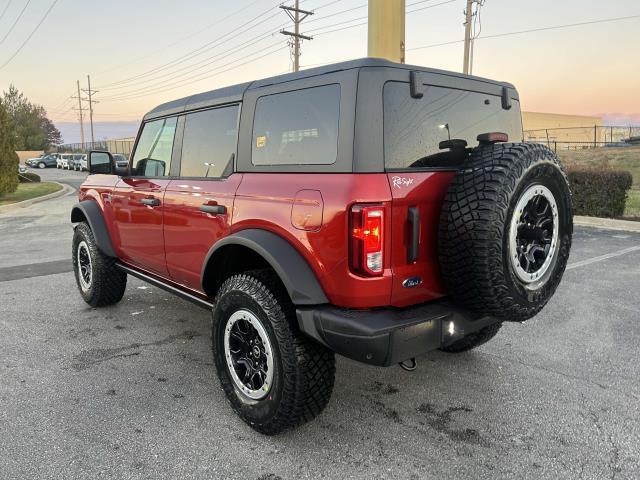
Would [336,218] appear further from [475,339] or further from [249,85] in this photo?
[475,339]

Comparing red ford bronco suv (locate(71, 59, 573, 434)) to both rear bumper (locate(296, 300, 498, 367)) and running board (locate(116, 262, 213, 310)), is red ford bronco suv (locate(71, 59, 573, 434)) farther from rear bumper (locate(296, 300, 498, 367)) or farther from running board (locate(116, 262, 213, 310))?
running board (locate(116, 262, 213, 310))

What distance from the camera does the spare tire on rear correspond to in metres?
2.27

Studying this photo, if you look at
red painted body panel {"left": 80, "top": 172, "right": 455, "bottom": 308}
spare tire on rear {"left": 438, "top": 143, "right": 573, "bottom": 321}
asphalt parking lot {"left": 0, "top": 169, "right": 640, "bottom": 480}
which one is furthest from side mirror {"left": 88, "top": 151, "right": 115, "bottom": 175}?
spare tire on rear {"left": 438, "top": 143, "right": 573, "bottom": 321}

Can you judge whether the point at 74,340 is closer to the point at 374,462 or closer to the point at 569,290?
the point at 374,462

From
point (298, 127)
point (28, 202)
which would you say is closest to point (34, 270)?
point (298, 127)

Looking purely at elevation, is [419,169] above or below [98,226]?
above

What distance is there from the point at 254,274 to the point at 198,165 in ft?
3.62

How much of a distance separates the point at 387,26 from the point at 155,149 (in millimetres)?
6140

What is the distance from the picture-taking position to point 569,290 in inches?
216

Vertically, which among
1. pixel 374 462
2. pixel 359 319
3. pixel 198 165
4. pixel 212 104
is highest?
pixel 212 104

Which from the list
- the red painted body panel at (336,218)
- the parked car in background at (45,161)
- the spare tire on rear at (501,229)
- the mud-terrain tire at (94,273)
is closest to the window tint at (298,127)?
the red painted body panel at (336,218)

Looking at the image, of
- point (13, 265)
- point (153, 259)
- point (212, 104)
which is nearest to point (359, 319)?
point (212, 104)

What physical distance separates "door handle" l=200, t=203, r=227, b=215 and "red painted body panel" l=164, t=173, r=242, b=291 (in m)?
0.02

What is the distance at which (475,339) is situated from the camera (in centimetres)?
355
